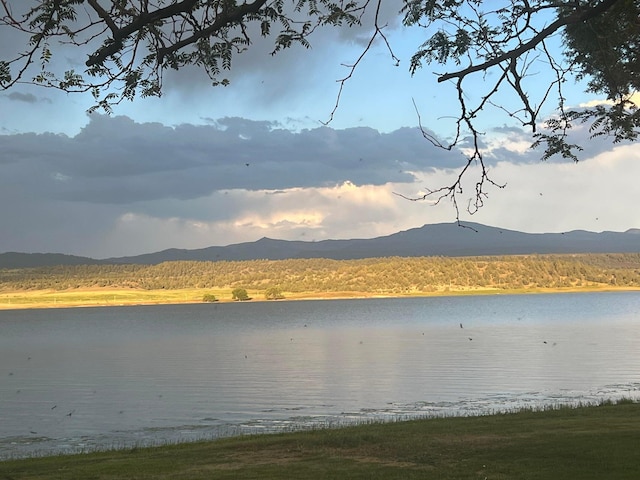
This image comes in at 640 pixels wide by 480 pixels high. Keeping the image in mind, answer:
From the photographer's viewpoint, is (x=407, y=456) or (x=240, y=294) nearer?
(x=407, y=456)

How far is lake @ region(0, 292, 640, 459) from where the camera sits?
1060 inches

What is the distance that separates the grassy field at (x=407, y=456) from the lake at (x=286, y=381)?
726cm

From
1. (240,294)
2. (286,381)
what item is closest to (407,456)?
(286,381)

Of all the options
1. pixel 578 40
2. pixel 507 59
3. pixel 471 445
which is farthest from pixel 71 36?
pixel 471 445

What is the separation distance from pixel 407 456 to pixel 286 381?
86.8 feet

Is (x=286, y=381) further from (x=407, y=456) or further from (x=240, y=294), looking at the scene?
(x=240, y=294)

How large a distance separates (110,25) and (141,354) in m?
57.8

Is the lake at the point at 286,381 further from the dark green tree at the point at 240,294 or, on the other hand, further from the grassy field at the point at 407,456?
the dark green tree at the point at 240,294

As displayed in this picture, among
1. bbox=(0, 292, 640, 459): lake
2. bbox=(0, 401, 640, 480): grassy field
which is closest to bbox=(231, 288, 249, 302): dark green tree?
bbox=(0, 292, 640, 459): lake

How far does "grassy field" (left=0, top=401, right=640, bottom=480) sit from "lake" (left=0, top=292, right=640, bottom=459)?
286 inches

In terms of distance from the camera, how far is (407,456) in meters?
13.6

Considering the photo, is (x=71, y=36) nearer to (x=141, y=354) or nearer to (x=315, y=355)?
(x=315, y=355)

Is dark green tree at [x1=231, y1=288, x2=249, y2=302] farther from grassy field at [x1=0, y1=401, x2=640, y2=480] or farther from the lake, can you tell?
grassy field at [x1=0, y1=401, x2=640, y2=480]

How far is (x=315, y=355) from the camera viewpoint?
54.8 metres
